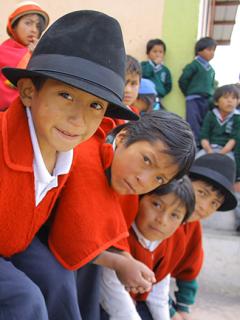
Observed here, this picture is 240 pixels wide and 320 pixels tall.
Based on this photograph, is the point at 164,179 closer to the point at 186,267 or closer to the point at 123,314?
the point at 123,314

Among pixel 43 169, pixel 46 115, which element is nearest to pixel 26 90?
pixel 46 115

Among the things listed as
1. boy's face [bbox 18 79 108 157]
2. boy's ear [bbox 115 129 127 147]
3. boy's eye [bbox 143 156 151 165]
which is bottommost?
boy's eye [bbox 143 156 151 165]

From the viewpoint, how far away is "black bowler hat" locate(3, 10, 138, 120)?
1.00m

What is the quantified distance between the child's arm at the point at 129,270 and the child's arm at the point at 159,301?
516 millimetres

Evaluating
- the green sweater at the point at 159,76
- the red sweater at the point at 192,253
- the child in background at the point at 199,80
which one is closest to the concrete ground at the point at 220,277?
the red sweater at the point at 192,253

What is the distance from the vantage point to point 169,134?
54.7 inches

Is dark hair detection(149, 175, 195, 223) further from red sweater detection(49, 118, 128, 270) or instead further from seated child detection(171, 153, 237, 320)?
red sweater detection(49, 118, 128, 270)

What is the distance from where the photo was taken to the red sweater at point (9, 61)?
2242 mm

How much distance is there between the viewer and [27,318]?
106cm

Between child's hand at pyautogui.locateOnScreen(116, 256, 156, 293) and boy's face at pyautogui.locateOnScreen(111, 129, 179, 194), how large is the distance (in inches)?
9.4

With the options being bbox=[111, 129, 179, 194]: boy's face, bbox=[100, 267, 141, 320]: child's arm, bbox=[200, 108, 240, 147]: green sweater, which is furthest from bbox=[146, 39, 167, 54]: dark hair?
bbox=[100, 267, 141, 320]: child's arm

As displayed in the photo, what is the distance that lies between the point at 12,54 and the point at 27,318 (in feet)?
5.65

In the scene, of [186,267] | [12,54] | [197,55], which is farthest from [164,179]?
[197,55]

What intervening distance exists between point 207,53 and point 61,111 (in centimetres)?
324
